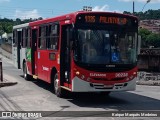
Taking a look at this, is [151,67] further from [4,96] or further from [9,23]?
[9,23]

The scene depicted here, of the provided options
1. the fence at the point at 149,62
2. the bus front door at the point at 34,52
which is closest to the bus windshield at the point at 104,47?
the bus front door at the point at 34,52

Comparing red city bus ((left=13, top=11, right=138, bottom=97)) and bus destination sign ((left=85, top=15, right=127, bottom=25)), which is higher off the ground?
bus destination sign ((left=85, top=15, right=127, bottom=25))

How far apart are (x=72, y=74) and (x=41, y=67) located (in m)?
4.79

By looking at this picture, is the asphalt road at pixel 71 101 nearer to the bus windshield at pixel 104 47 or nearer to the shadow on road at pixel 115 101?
the shadow on road at pixel 115 101

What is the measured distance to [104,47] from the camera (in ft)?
Answer: 44.8

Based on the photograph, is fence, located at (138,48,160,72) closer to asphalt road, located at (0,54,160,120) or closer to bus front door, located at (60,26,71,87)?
asphalt road, located at (0,54,160,120)

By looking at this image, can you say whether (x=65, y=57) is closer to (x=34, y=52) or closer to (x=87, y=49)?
(x=87, y=49)

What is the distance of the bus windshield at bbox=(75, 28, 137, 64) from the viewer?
1348cm

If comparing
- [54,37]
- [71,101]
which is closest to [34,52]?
[54,37]

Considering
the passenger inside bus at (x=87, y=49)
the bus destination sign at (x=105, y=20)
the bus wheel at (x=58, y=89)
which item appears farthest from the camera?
the bus wheel at (x=58, y=89)

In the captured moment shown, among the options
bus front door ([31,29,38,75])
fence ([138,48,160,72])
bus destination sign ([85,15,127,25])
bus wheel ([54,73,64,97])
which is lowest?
fence ([138,48,160,72])

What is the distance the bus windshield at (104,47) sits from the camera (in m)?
13.5

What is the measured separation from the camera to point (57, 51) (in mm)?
15258

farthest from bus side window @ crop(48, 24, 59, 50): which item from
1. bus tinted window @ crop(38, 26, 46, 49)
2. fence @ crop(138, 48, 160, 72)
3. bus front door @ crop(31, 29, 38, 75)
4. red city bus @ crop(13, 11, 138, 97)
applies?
fence @ crop(138, 48, 160, 72)
